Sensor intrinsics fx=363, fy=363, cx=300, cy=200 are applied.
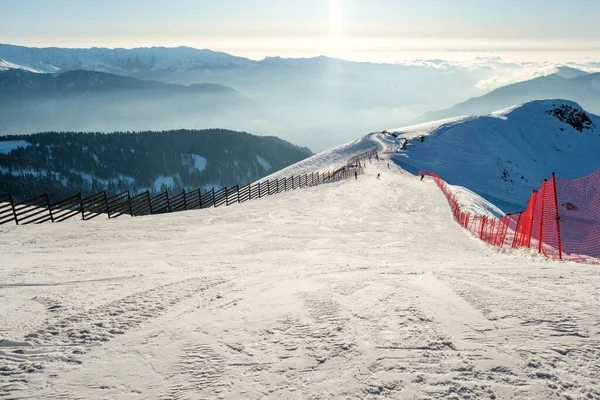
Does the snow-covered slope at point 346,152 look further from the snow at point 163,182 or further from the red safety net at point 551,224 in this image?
the snow at point 163,182

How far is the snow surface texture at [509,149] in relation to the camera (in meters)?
60.7

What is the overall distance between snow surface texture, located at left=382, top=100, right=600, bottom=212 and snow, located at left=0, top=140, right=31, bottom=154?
178 m

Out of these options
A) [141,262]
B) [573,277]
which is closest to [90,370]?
[141,262]

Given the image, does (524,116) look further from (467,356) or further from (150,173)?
(150,173)

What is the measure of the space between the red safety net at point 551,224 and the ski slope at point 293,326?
3.86 metres

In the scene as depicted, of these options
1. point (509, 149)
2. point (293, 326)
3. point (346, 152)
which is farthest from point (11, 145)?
point (293, 326)

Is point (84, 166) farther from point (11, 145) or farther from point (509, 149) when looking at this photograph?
point (509, 149)

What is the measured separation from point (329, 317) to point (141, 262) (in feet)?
21.6

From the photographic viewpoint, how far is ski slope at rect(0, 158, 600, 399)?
4234 mm

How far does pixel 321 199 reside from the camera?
2688cm

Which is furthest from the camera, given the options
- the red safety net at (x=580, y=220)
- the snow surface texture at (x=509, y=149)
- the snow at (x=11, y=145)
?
the snow at (x=11, y=145)

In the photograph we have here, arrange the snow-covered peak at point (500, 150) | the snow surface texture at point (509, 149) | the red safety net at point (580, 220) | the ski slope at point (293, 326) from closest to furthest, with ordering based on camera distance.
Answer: the ski slope at point (293, 326) → the red safety net at point (580, 220) → the snow surface texture at point (509, 149) → the snow-covered peak at point (500, 150)

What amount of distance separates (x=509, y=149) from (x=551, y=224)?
59.9 meters

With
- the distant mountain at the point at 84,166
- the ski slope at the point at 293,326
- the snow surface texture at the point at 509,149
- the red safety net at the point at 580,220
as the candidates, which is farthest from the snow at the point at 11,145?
the red safety net at the point at 580,220
